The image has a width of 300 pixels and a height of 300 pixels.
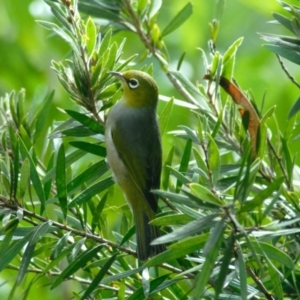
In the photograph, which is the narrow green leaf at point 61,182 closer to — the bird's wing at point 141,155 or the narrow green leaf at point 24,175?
the narrow green leaf at point 24,175

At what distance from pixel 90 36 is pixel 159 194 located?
847 mm

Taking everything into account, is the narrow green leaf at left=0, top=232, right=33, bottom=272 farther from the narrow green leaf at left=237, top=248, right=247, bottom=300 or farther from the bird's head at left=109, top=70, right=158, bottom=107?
the bird's head at left=109, top=70, right=158, bottom=107

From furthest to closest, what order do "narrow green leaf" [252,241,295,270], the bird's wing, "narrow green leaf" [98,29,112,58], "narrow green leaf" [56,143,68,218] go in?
the bird's wing, "narrow green leaf" [98,29,112,58], "narrow green leaf" [56,143,68,218], "narrow green leaf" [252,241,295,270]

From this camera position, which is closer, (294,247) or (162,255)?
(162,255)

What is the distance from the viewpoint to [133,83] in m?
3.16

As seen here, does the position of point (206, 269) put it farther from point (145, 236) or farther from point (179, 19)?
point (179, 19)

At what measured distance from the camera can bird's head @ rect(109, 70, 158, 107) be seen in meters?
3.15

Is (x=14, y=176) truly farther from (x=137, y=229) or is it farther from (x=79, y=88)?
(x=137, y=229)

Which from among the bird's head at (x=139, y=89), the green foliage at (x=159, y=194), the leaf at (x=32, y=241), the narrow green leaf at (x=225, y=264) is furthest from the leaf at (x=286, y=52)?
the bird's head at (x=139, y=89)

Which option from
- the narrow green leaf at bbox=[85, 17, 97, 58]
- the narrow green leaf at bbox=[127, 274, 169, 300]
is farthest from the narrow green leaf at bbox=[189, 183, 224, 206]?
the narrow green leaf at bbox=[85, 17, 97, 58]

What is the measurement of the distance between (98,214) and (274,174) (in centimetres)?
62

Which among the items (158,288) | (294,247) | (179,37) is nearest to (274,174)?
(294,247)

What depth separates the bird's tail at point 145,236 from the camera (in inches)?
89.0

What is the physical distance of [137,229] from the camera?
8.20 ft
